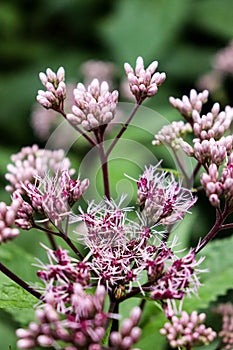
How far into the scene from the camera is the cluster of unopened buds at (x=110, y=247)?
1.81m

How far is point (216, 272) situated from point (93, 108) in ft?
3.03

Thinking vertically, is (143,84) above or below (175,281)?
above

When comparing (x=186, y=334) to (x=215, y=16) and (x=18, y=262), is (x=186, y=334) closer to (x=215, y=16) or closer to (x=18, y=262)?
(x=18, y=262)

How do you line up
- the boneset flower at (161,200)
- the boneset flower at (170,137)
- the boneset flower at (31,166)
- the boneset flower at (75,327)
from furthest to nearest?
the boneset flower at (31,166)
the boneset flower at (170,137)
the boneset flower at (161,200)
the boneset flower at (75,327)

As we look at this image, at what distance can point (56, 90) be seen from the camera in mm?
2455

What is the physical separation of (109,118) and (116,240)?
1.42 feet

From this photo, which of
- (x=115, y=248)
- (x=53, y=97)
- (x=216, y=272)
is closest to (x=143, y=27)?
(x=216, y=272)

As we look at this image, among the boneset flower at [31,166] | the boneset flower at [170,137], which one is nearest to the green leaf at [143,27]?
the boneset flower at [31,166]

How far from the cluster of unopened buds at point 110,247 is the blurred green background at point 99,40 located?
9.74 feet

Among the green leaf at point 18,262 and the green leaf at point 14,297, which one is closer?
the green leaf at point 14,297

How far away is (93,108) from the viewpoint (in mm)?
2340

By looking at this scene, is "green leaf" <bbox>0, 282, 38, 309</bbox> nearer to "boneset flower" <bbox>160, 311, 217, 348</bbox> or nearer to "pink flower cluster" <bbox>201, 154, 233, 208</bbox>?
"boneset flower" <bbox>160, 311, 217, 348</bbox>

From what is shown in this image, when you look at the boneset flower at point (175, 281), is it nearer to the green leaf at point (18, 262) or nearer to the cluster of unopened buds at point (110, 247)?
the cluster of unopened buds at point (110, 247)

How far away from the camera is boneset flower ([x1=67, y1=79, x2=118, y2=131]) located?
2.31 m
